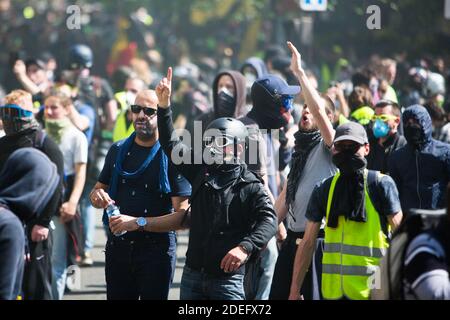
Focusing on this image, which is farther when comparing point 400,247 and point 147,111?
point 147,111

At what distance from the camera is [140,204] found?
295 inches

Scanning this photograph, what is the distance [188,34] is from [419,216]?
107 ft

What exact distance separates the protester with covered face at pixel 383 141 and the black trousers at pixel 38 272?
3.19m

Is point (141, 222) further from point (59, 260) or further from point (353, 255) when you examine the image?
point (59, 260)

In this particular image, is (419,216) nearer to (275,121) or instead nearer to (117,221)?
(117,221)

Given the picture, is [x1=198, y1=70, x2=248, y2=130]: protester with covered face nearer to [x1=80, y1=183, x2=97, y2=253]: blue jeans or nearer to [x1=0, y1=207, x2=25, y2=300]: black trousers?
[x1=80, y1=183, x2=97, y2=253]: blue jeans

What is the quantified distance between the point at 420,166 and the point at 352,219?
8.48 ft

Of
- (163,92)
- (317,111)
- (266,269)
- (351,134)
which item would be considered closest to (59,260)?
(266,269)

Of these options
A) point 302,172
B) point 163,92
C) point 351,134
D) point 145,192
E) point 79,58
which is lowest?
point 145,192

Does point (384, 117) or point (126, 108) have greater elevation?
point (126, 108)

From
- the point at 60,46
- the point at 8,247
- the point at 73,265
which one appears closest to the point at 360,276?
the point at 8,247

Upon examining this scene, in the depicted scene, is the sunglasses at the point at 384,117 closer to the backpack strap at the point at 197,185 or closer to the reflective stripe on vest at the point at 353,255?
the reflective stripe on vest at the point at 353,255

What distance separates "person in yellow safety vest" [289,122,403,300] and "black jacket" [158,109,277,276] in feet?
1.11

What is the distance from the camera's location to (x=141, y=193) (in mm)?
7504
